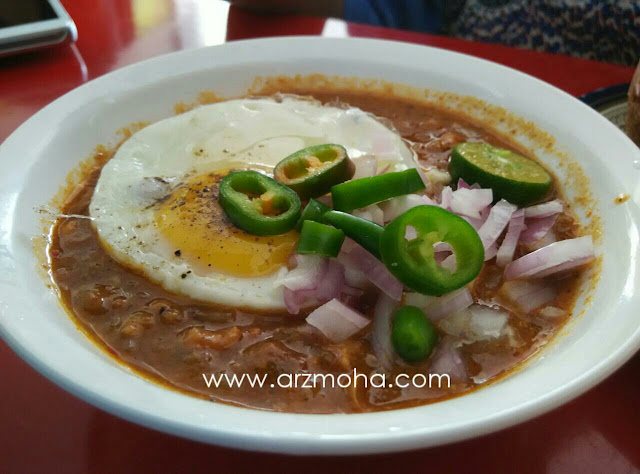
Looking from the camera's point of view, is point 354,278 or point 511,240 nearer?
point 354,278

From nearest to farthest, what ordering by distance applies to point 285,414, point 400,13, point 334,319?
point 285,414 < point 334,319 < point 400,13

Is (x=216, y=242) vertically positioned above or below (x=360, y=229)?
below

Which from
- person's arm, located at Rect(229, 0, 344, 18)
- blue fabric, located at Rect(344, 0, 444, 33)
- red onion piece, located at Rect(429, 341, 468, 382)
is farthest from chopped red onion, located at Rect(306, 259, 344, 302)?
blue fabric, located at Rect(344, 0, 444, 33)

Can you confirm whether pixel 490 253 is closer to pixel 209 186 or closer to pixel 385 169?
pixel 385 169

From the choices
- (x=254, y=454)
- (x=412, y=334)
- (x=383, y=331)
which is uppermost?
(x=412, y=334)

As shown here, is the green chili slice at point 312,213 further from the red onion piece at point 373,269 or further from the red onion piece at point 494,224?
the red onion piece at point 494,224

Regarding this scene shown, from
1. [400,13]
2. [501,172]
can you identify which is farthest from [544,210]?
[400,13]

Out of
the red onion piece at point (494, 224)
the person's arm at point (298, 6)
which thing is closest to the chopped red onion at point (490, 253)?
the red onion piece at point (494, 224)

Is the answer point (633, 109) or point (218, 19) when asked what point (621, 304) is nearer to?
point (633, 109)
